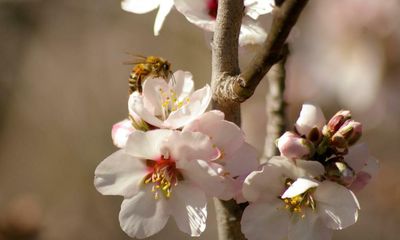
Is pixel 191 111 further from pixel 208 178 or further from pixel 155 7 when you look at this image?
pixel 155 7

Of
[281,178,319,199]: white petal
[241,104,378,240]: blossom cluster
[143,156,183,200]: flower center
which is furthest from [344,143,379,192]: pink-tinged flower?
[143,156,183,200]: flower center

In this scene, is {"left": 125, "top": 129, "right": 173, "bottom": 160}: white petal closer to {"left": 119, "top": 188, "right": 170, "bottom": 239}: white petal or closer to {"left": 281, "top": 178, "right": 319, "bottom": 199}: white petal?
{"left": 119, "top": 188, "right": 170, "bottom": 239}: white petal

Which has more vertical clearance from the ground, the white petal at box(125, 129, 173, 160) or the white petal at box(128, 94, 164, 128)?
the white petal at box(128, 94, 164, 128)

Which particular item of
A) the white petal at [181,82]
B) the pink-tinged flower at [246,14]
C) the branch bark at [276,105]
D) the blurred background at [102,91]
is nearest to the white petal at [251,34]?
the pink-tinged flower at [246,14]

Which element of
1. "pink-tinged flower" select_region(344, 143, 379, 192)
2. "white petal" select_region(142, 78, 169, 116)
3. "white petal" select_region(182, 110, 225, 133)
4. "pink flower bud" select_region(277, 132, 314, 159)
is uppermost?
"white petal" select_region(142, 78, 169, 116)

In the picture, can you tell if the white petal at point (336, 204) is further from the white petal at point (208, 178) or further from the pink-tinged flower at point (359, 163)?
the white petal at point (208, 178)

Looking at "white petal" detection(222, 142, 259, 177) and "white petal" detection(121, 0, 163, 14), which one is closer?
"white petal" detection(222, 142, 259, 177)
